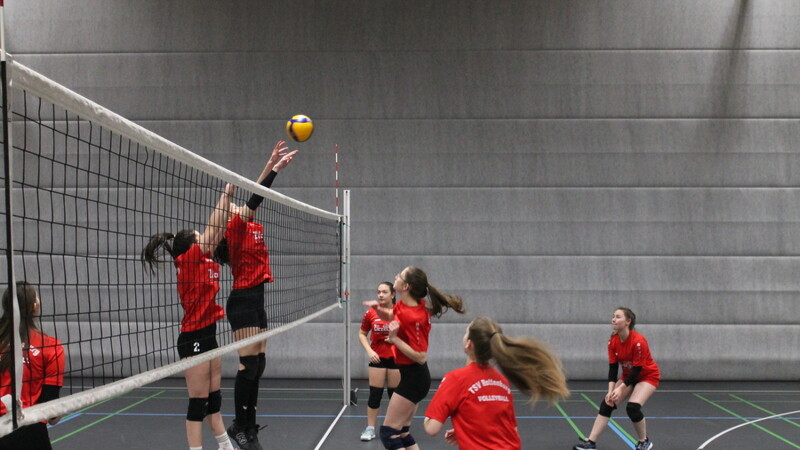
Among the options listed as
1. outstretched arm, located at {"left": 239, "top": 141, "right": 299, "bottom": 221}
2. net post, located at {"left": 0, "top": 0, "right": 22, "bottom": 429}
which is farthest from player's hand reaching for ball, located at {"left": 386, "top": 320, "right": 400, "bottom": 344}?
net post, located at {"left": 0, "top": 0, "right": 22, "bottom": 429}

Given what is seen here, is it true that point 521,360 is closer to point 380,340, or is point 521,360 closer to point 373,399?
point 373,399

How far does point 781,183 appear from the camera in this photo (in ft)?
30.1

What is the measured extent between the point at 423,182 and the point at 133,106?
3.87 m

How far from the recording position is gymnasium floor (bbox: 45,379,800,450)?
19.6 feet

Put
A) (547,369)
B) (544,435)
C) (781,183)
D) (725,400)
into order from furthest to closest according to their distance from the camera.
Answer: (781,183) → (725,400) → (544,435) → (547,369)

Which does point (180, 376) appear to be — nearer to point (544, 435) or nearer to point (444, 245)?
point (444, 245)

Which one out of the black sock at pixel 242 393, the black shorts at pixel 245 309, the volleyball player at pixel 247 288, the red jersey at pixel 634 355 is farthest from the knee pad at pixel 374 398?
the red jersey at pixel 634 355

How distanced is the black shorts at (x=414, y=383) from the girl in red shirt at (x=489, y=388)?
134 centimetres

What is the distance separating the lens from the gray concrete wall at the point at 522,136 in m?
9.17

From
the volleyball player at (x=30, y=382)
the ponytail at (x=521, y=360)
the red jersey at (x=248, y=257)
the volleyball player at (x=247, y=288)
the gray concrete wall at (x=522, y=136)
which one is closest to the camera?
the volleyball player at (x=30, y=382)

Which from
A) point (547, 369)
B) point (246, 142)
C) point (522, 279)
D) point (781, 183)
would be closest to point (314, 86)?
point (246, 142)

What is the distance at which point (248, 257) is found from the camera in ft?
16.3

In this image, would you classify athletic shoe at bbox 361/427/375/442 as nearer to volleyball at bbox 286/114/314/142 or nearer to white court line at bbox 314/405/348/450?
white court line at bbox 314/405/348/450

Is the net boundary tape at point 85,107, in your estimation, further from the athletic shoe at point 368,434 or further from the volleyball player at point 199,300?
the athletic shoe at point 368,434
